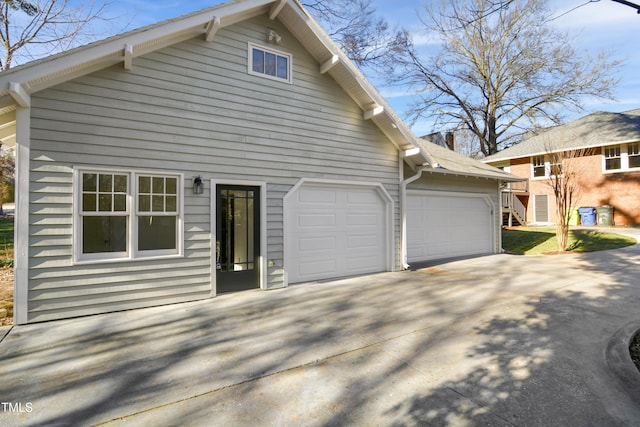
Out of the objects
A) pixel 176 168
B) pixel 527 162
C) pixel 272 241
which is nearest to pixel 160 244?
pixel 176 168

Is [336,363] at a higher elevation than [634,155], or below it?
below

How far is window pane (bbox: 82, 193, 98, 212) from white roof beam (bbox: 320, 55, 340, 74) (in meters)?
4.85

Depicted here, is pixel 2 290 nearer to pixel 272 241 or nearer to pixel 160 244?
pixel 160 244

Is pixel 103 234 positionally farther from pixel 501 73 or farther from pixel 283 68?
pixel 501 73

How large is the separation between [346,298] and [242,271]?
6.55 ft

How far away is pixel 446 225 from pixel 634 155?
44.5 feet

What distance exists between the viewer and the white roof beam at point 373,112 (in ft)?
23.8

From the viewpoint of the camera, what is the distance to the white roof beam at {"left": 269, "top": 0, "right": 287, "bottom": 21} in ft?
20.4

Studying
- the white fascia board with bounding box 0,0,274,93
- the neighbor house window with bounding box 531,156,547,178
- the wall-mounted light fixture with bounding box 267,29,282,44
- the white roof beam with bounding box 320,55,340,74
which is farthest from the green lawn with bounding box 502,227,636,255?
the white fascia board with bounding box 0,0,274,93

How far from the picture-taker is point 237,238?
622cm

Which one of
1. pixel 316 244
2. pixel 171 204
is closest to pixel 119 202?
pixel 171 204

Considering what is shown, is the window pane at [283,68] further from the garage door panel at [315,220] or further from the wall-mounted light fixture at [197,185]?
the garage door panel at [315,220]

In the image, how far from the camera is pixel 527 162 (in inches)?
814

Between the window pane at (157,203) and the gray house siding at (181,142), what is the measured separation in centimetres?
37
